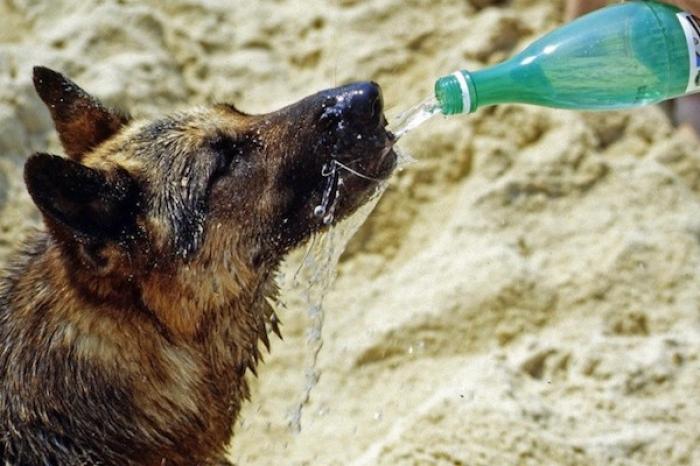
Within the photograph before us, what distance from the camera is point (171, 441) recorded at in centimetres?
395

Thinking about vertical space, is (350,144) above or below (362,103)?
below


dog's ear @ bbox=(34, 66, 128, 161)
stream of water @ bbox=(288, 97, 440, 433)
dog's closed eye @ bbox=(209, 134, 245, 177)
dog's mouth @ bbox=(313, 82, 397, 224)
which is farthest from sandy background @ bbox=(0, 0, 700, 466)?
dog's ear @ bbox=(34, 66, 128, 161)

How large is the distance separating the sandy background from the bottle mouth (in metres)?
0.79

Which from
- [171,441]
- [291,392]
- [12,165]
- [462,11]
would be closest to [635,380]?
[291,392]

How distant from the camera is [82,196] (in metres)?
3.60

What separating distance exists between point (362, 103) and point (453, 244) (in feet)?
5.48

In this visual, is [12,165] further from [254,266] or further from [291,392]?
[254,266]

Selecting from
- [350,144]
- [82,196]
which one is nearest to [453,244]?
[350,144]

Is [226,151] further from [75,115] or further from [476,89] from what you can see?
[476,89]

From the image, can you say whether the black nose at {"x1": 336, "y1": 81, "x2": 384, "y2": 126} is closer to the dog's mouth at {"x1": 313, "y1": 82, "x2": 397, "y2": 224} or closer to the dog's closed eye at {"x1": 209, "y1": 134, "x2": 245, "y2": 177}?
the dog's mouth at {"x1": 313, "y1": 82, "x2": 397, "y2": 224}

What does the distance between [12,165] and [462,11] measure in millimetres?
2509

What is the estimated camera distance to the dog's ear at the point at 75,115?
14.3ft

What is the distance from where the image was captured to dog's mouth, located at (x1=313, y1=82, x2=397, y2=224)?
397 centimetres

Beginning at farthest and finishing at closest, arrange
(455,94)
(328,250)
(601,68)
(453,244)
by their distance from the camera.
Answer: (453,244) → (328,250) → (601,68) → (455,94)
